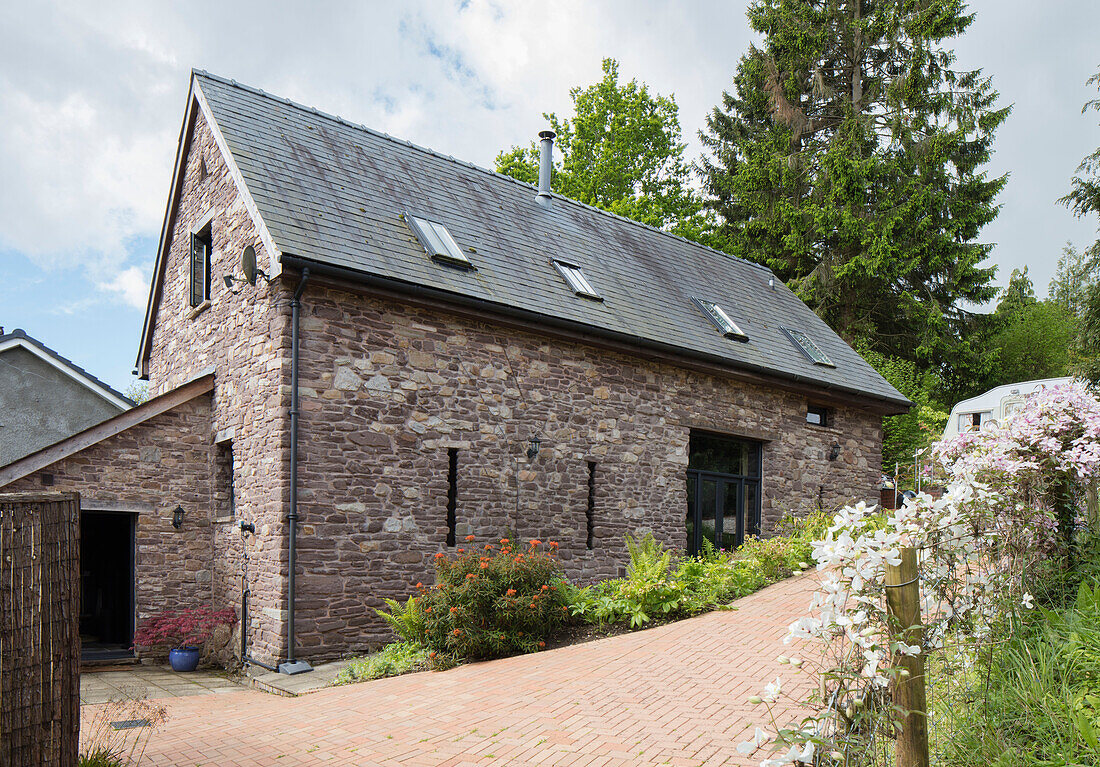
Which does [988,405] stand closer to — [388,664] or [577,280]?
[577,280]

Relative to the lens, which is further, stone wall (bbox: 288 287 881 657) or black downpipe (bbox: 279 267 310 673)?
stone wall (bbox: 288 287 881 657)

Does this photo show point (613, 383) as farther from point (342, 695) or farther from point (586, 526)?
point (342, 695)

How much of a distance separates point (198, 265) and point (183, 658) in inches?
240

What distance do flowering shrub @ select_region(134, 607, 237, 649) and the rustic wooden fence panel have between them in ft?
19.8

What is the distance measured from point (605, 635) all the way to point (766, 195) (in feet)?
68.1

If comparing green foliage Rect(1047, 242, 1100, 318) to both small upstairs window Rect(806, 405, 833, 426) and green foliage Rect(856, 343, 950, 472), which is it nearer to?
green foliage Rect(856, 343, 950, 472)

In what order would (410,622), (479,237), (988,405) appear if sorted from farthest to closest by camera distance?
(988,405) → (479,237) → (410,622)

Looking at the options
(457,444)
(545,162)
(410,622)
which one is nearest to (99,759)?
(410,622)

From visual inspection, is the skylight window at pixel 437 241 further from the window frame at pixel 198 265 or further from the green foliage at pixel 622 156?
the green foliage at pixel 622 156

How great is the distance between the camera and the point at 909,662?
3.09 meters

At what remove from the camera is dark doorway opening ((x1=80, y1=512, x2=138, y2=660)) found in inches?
458

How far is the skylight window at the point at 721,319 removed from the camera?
47.2 ft

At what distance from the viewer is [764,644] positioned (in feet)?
22.2

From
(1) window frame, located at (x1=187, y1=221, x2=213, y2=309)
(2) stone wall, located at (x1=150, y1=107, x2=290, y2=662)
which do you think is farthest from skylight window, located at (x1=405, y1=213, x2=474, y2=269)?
(1) window frame, located at (x1=187, y1=221, x2=213, y2=309)
